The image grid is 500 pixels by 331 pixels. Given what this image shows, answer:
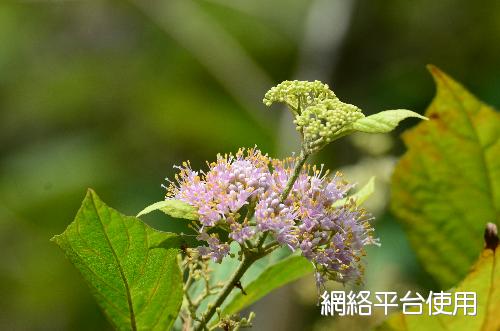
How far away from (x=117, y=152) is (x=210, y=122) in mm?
1132

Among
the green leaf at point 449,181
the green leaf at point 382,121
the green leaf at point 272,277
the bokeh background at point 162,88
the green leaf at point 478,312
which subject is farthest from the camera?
the bokeh background at point 162,88

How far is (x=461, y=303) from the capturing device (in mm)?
1220

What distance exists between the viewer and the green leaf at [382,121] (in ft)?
3.64

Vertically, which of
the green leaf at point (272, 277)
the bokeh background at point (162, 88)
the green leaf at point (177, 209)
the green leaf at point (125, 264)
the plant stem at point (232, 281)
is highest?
the bokeh background at point (162, 88)

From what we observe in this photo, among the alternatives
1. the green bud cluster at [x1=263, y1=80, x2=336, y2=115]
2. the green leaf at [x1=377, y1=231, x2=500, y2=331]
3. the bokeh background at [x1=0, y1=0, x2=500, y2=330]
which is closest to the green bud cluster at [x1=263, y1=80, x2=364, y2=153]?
the green bud cluster at [x1=263, y1=80, x2=336, y2=115]

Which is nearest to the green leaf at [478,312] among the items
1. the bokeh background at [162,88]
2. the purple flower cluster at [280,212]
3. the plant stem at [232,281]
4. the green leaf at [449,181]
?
the purple flower cluster at [280,212]

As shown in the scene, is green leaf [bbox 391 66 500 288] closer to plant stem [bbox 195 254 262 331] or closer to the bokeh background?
plant stem [bbox 195 254 262 331]

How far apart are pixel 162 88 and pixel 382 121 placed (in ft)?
21.9

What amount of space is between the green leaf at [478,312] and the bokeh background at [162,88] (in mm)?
3003

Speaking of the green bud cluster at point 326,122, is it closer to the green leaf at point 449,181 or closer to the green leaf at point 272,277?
the green leaf at point 272,277

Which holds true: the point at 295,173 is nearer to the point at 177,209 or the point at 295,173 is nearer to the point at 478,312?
the point at 177,209

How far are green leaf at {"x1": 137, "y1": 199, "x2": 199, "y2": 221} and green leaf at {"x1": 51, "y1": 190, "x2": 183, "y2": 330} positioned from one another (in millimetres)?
38

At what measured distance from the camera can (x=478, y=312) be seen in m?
1.24

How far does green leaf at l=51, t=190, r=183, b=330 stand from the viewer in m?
1.19
